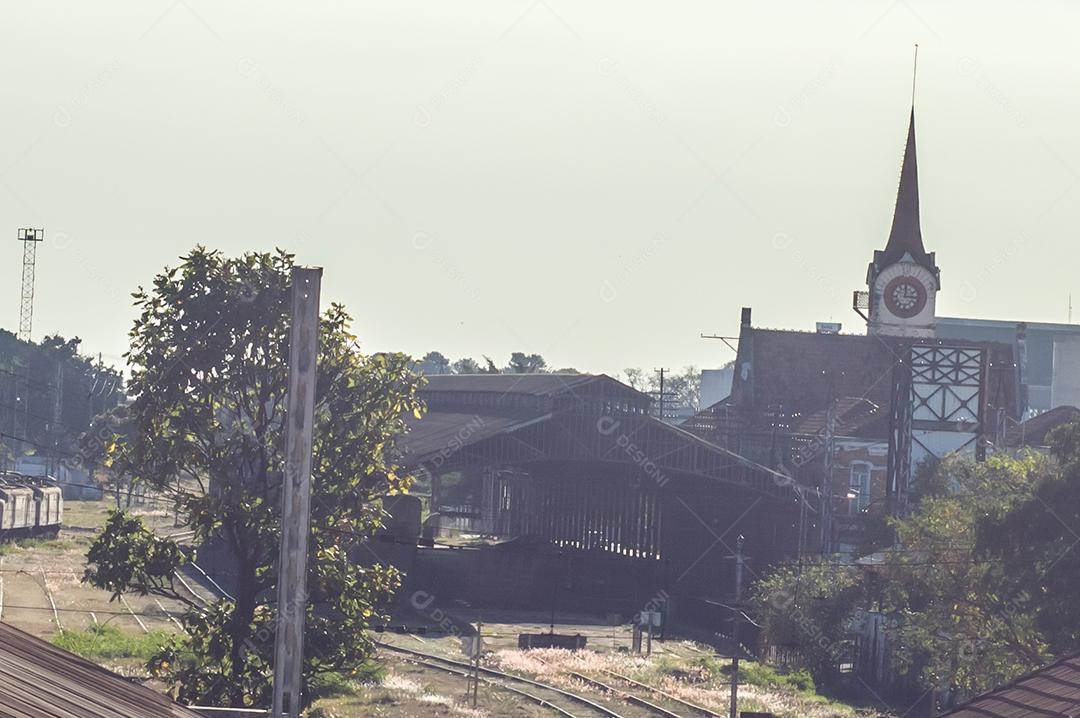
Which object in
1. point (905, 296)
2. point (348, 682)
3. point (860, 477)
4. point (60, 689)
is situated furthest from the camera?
point (905, 296)

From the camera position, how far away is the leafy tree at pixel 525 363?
577 feet

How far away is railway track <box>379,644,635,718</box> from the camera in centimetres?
3469

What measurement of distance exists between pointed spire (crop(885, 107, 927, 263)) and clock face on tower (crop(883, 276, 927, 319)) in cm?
188

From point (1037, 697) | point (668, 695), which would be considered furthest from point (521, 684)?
point (1037, 697)

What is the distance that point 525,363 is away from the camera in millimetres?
184000

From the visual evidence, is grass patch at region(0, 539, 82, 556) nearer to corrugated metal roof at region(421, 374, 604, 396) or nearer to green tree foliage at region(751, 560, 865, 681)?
corrugated metal roof at region(421, 374, 604, 396)

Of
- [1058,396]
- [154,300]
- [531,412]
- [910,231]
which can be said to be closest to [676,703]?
[154,300]

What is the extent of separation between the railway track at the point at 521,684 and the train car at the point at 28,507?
26.8 metres

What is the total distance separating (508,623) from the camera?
5303 cm

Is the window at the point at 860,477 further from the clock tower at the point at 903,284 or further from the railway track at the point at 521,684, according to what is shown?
the railway track at the point at 521,684

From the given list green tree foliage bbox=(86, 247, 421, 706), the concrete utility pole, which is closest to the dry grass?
green tree foliage bbox=(86, 247, 421, 706)

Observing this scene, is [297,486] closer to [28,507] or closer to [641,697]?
[641,697]

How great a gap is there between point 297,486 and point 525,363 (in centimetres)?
16725

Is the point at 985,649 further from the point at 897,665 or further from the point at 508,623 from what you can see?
the point at 508,623
